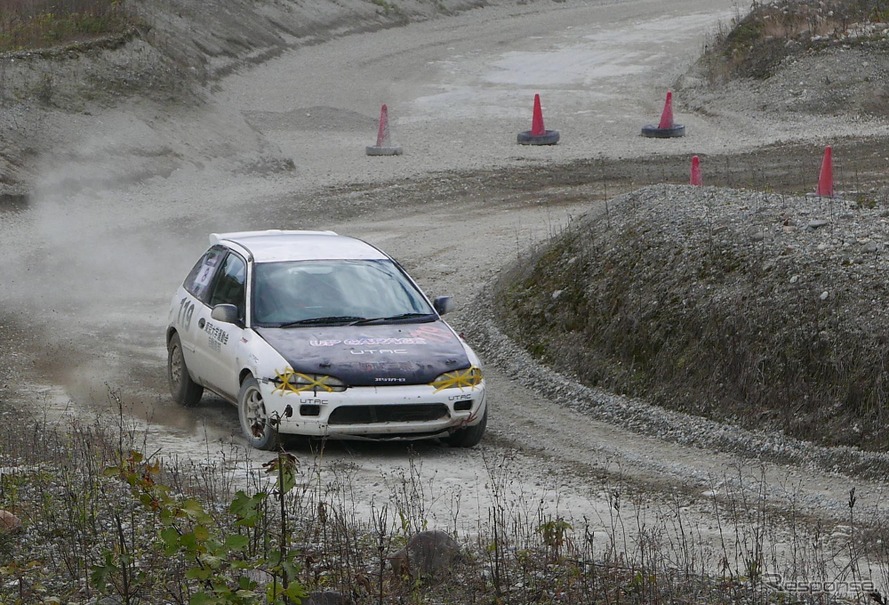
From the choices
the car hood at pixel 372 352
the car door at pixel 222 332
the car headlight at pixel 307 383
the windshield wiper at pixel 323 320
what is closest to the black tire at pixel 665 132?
the car door at pixel 222 332

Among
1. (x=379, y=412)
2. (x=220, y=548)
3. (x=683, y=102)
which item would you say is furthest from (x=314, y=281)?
(x=683, y=102)

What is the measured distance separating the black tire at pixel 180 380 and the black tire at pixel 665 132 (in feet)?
56.5

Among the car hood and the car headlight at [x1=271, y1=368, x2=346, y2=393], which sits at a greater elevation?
the car hood

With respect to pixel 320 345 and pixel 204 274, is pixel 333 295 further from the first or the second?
pixel 204 274

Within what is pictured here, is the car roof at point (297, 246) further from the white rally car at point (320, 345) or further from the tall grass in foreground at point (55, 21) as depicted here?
the tall grass in foreground at point (55, 21)

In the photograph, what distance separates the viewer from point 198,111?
25125 mm

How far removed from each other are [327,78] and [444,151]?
363 inches

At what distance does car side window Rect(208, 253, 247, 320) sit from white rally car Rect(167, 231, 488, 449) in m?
0.01

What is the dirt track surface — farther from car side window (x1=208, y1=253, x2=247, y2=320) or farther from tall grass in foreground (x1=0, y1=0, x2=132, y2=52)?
tall grass in foreground (x1=0, y1=0, x2=132, y2=52)

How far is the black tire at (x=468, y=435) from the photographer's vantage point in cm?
1034

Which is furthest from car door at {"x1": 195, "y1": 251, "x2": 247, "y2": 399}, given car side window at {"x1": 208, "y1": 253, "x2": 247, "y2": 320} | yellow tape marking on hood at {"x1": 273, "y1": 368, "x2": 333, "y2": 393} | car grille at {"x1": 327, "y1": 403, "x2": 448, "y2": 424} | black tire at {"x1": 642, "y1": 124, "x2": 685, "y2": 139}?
black tire at {"x1": 642, "y1": 124, "x2": 685, "y2": 139}

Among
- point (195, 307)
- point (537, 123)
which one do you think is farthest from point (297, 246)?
point (537, 123)

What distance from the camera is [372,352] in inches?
401

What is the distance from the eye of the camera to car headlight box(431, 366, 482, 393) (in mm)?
10057
